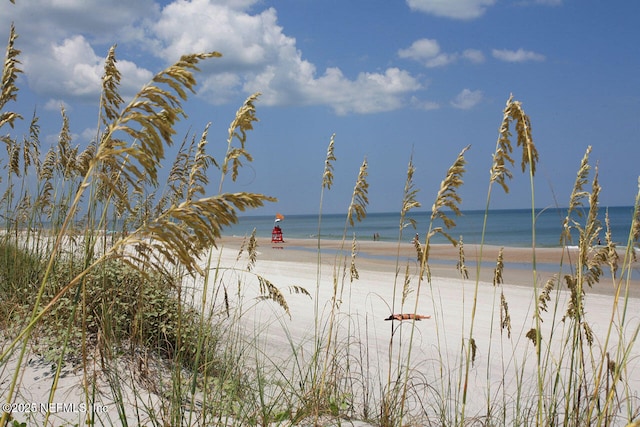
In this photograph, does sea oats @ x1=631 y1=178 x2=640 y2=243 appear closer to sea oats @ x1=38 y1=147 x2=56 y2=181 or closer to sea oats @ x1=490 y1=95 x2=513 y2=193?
sea oats @ x1=490 y1=95 x2=513 y2=193

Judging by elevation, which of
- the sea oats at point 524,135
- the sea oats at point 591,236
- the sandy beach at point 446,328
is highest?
the sea oats at point 524,135

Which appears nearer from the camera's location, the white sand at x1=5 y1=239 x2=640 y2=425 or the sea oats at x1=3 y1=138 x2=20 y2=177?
the white sand at x1=5 y1=239 x2=640 y2=425

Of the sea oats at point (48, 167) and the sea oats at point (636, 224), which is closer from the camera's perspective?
the sea oats at point (636, 224)

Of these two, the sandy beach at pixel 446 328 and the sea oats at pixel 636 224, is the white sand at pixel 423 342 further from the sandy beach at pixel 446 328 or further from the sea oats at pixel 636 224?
the sea oats at pixel 636 224

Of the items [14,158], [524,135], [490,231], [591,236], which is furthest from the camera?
[490,231]

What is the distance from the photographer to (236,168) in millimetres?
→ 2445

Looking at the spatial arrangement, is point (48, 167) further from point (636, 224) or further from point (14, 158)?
point (636, 224)

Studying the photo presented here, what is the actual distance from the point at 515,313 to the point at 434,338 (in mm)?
3627

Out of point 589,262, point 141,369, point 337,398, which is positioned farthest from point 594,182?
point 141,369

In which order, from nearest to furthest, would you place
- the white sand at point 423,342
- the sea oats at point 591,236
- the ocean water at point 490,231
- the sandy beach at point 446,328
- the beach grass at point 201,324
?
1. the beach grass at point 201,324
2. the sea oats at point 591,236
3. the white sand at point 423,342
4. the sandy beach at point 446,328
5. the ocean water at point 490,231

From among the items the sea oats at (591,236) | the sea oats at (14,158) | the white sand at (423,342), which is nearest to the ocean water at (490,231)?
the sea oats at (591,236)

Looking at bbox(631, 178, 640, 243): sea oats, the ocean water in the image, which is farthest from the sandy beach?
the ocean water

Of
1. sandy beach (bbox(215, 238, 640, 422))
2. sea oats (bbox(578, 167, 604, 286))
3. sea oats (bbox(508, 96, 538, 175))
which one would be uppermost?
sea oats (bbox(508, 96, 538, 175))

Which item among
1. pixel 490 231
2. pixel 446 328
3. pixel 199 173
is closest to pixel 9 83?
pixel 199 173
